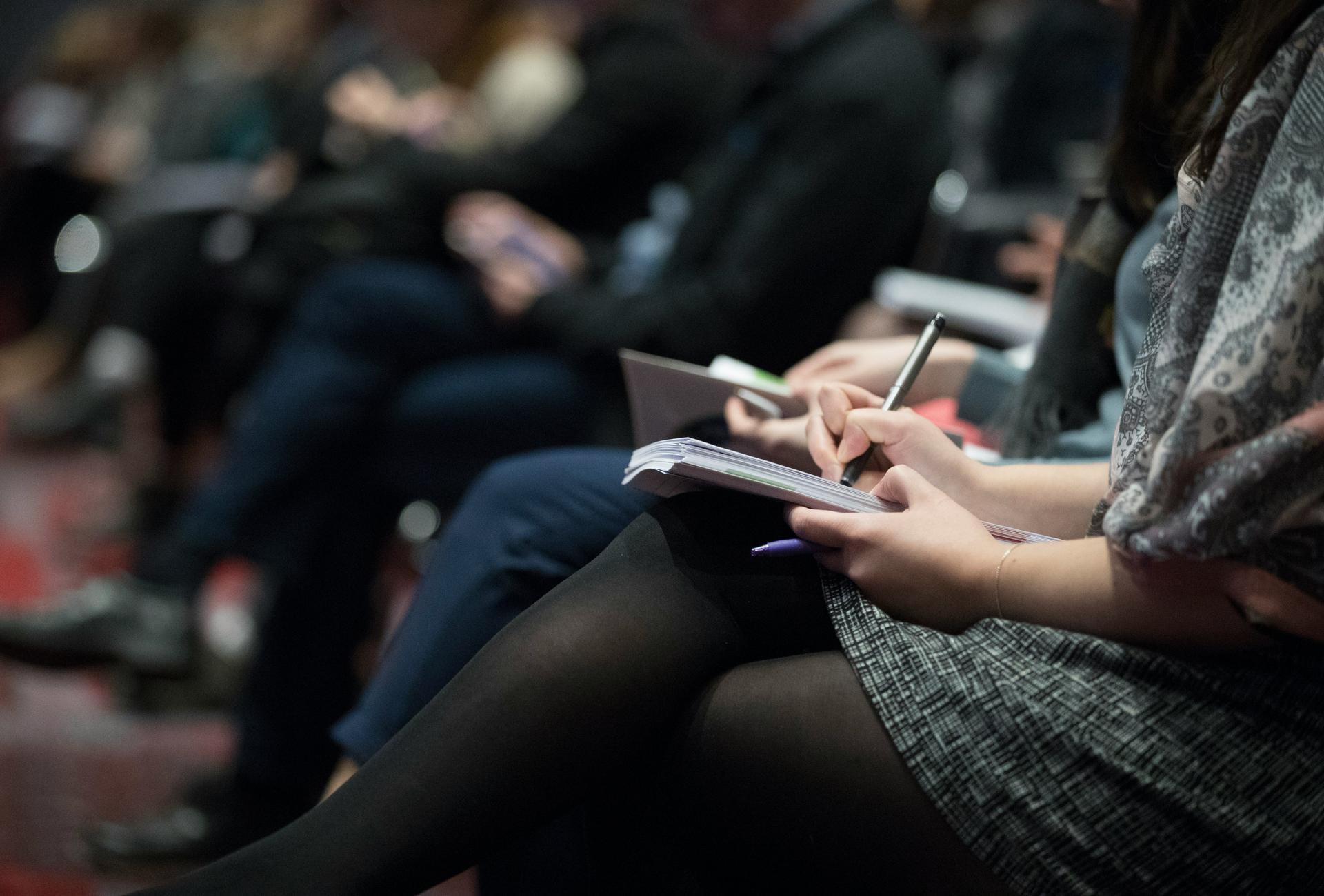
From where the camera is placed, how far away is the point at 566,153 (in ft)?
6.87

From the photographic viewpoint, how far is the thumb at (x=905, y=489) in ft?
2.53

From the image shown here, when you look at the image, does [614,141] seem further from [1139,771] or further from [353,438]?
[1139,771]

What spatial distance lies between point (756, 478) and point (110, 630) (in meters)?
1.55

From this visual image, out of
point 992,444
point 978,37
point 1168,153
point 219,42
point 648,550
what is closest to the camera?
point 648,550

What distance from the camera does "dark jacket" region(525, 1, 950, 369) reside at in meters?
1.66

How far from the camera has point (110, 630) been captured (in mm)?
1997

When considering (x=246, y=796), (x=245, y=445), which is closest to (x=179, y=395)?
(x=245, y=445)

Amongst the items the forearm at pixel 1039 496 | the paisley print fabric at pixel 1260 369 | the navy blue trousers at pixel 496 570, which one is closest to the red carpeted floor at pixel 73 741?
the navy blue trousers at pixel 496 570

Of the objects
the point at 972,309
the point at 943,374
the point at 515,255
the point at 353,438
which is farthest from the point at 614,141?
the point at 943,374

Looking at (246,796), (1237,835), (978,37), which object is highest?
(978,37)

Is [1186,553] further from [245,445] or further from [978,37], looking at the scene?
[978,37]

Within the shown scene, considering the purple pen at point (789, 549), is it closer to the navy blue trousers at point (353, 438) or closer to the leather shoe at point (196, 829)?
the leather shoe at point (196, 829)

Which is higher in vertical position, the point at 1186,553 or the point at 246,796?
the point at 1186,553

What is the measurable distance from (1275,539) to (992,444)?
1.62 ft
